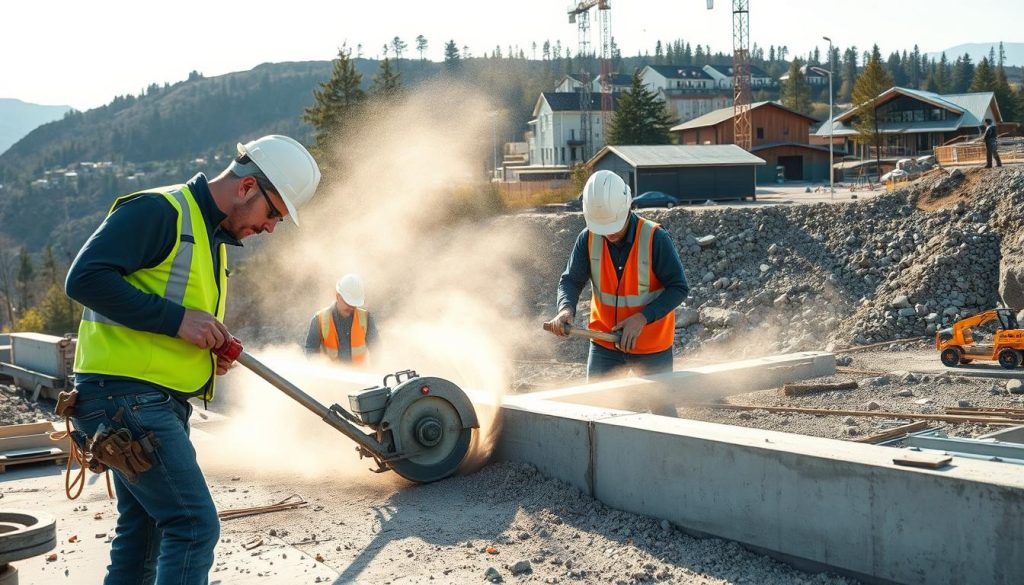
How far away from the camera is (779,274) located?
80.5 feet

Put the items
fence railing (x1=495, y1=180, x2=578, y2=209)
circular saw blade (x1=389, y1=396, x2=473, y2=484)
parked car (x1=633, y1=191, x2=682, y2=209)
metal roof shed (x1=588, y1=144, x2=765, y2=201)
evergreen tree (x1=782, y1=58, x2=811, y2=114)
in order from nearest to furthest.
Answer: circular saw blade (x1=389, y1=396, x2=473, y2=484) → parked car (x1=633, y1=191, x2=682, y2=209) → metal roof shed (x1=588, y1=144, x2=765, y2=201) → fence railing (x1=495, y1=180, x2=578, y2=209) → evergreen tree (x1=782, y1=58, x2=811, y2=114)

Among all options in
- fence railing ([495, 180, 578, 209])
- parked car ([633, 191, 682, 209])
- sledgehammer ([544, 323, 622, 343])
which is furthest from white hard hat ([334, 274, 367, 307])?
fence railing ([495, 180, 578, 209])

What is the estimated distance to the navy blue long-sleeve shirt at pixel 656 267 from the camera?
6.36 metres

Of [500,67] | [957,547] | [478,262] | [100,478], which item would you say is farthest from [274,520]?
[500,67]

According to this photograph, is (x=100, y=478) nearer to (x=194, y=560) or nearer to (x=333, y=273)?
(x=194, y=560)

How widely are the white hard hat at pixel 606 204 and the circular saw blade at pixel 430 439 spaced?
5.17 feet

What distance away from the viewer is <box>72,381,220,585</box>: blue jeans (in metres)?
3.38

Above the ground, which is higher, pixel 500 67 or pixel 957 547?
pixel 500 67

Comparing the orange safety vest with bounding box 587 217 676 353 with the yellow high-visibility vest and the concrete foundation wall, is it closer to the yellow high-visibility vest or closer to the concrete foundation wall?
the concrete foundation wall

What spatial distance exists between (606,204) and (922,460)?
289 cm

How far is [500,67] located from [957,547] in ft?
650

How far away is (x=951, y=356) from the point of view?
552 inches

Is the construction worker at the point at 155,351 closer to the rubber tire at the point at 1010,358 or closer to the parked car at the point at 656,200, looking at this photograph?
the rubber tire at the point at 1010,358

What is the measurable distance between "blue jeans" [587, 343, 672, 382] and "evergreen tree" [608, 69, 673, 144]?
53011mm
